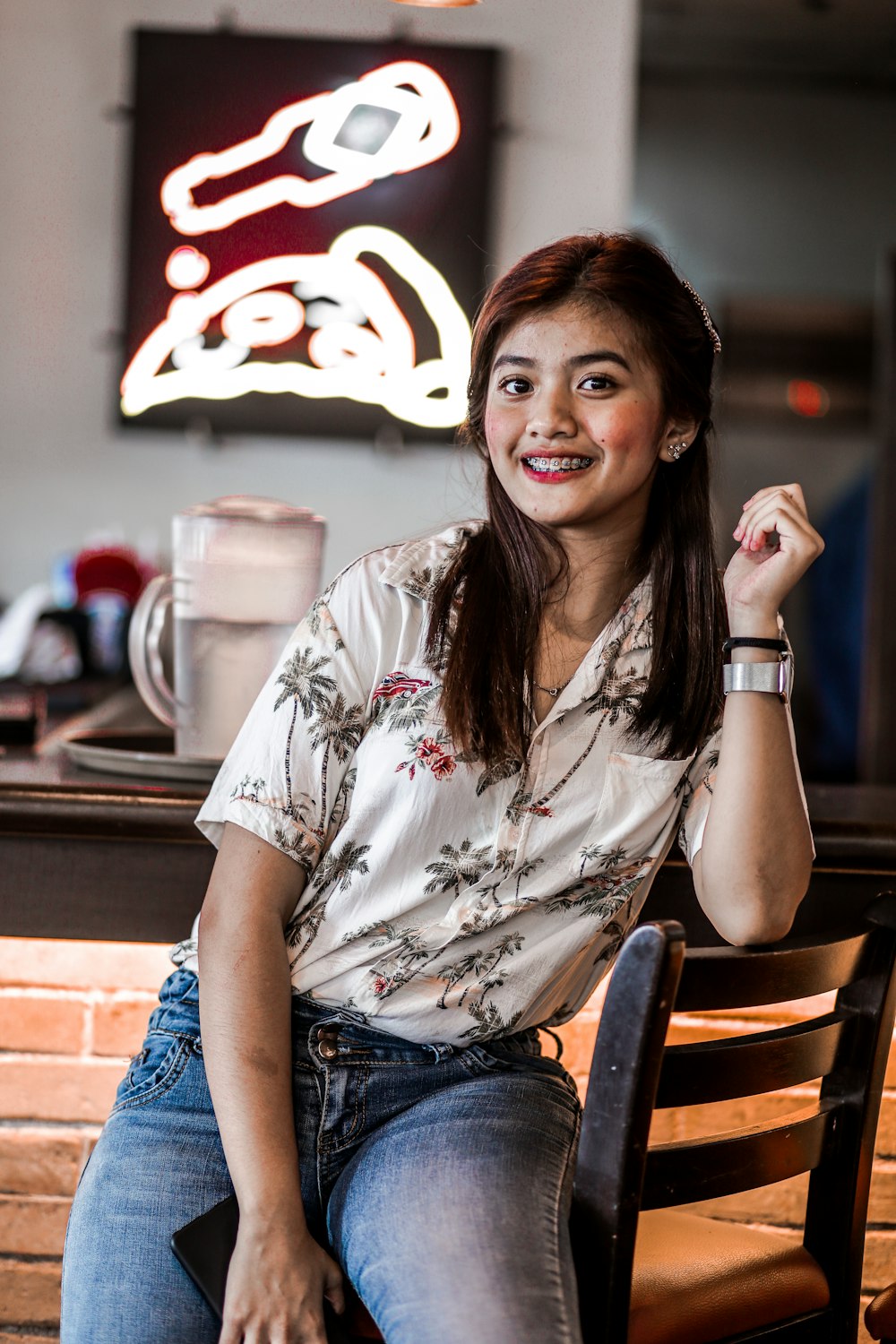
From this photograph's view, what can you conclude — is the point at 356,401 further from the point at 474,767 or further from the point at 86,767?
the point at 474,767

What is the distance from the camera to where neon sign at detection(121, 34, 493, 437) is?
360cm

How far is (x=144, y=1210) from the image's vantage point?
→ 1155 mm

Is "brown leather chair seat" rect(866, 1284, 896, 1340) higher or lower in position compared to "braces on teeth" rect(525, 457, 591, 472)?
lower

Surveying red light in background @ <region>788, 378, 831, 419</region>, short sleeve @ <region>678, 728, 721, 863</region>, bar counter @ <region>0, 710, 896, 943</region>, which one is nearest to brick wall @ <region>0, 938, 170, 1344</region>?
bar counter @ <region>0, 710, 896, 943</region>

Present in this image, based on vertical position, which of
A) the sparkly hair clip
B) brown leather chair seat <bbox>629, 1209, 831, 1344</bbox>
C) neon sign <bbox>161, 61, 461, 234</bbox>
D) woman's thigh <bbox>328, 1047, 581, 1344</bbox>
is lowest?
brown leather chair seat <bbox>629, 1209, 831, 1344</bbox>

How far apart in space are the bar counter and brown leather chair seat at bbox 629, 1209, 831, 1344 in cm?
33

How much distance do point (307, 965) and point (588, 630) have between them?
443 mm

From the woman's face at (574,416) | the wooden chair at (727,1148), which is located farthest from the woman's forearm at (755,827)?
the woman's face at (574,416)

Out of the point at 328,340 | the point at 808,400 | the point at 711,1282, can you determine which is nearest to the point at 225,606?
the point at 711,1282

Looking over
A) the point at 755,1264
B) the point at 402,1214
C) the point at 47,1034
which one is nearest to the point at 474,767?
the point at 402,1214

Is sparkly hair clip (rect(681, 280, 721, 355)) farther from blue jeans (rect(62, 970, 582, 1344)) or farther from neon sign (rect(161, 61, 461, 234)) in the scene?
neon sign (rect(161, 61, 461, 234))

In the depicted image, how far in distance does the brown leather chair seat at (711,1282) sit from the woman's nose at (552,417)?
75 centimetres

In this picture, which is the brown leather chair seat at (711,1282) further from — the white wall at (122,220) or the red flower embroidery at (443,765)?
the white wall at (122,220)

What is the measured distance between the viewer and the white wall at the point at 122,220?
12.1 ft
